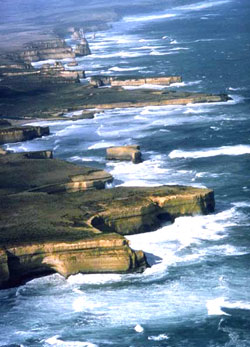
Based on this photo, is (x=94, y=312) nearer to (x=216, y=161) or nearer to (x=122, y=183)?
(x=122, y=183)

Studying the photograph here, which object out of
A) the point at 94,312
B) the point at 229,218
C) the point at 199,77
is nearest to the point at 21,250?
the point at 94,312

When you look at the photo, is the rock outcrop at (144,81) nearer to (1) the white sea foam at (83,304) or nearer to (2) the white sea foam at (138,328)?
(1) the white sea foam at (83,304)

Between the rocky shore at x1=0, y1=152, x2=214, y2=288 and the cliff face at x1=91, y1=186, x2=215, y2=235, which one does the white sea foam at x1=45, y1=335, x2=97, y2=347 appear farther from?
the cliff face at x1=91, y1=186, x2=215, y2=235

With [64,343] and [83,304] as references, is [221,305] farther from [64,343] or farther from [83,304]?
[64,343]

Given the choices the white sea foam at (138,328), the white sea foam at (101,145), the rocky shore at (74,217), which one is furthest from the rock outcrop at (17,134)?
the white sea foam at (138,328)

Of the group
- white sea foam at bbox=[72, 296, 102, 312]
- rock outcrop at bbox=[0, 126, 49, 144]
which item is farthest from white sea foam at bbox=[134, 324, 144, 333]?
rock outcrop at bbox=[0, 126, 49, 144]

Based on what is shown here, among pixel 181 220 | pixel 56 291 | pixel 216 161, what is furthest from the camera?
pixel 216 161
